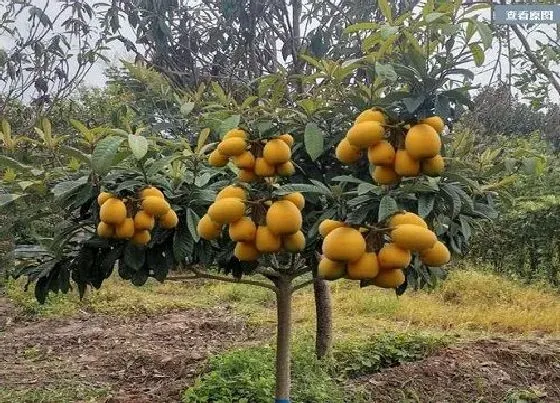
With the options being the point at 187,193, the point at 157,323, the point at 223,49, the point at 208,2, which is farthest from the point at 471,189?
the point at 157,323

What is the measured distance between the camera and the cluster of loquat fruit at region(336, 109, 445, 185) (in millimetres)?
1128

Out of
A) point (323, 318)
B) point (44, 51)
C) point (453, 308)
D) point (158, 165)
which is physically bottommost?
point (453, 308)

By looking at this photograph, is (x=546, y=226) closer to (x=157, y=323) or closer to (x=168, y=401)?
(x=157, y=323)

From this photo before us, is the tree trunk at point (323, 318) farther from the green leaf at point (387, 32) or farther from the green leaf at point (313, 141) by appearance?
the green leaf at point (387, 32)

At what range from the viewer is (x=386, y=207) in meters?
1.25

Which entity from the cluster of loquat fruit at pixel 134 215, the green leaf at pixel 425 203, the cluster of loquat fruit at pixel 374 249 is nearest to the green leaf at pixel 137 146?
the cluster of loquat fruit at pixel 134 215

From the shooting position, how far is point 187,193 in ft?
5.54

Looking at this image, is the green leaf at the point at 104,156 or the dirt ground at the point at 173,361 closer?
the green leaf at the point at 104,156

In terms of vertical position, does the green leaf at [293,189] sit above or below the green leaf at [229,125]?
below

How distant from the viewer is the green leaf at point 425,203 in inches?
57.0

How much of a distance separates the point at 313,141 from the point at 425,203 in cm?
32

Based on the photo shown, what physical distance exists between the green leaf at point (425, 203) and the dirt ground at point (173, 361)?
1.49m

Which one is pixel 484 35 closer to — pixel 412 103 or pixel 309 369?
pixel 412 103

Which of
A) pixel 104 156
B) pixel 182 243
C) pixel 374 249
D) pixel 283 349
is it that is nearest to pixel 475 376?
pixel 283 349
